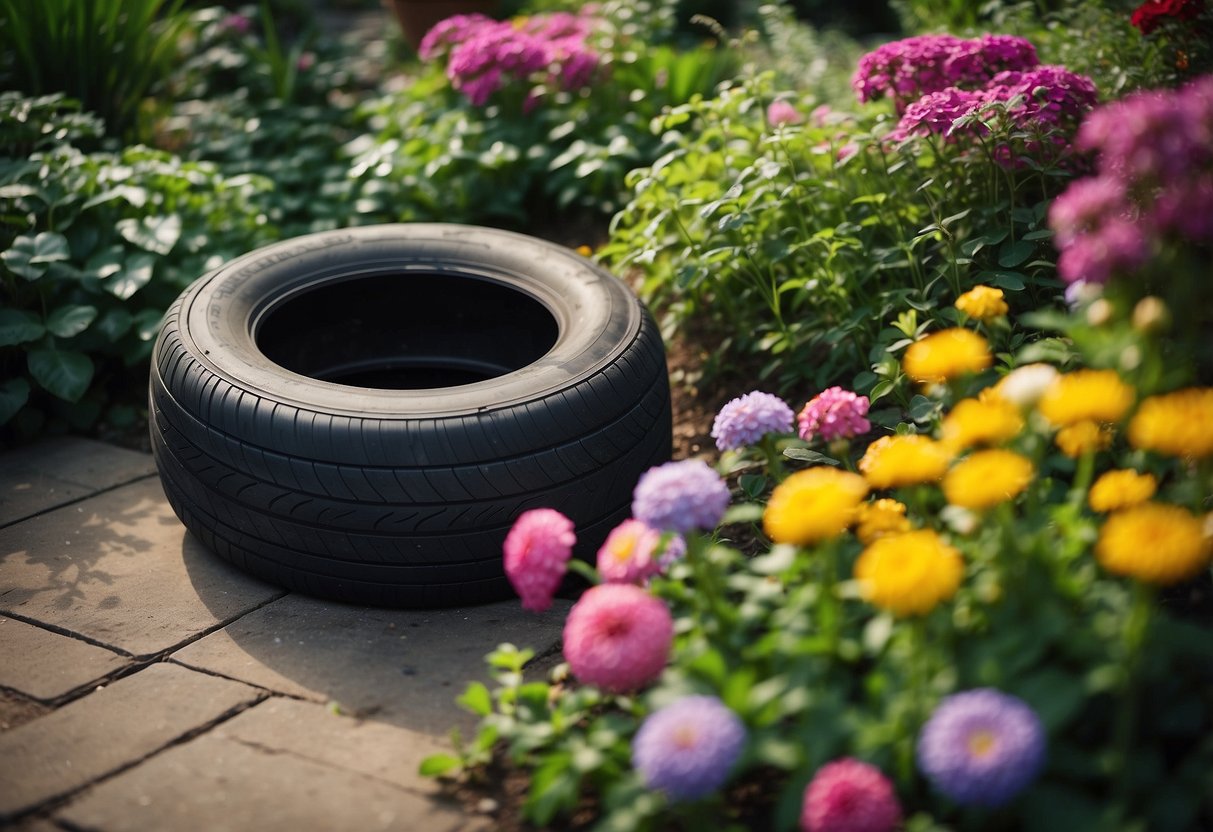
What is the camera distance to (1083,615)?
1.57m

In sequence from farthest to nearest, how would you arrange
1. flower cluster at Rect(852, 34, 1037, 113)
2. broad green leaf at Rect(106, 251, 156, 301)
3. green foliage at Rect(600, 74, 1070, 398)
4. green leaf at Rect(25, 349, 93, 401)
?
broad green leaf at Rect(106, 251, 156, 301) < green leaf at Rect(25, 349, 93, 401) < flower cluster at Rect(852, 34, 1037, 113) < green foliage at Rect(600, 74, 1070, 398)

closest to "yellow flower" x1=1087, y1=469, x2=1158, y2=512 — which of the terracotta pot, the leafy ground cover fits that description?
the leafy ground cover

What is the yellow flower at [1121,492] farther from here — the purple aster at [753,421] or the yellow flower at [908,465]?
the purple aster at [753,421]

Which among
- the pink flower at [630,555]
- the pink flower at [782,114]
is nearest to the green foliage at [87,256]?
the pink flower at [782,114]

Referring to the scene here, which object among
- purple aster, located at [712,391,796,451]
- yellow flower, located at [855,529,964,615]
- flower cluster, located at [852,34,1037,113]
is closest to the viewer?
yellow flower, located at [855,529,964,615]

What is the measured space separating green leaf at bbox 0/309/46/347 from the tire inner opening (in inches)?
28.8

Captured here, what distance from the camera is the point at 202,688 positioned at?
2.00 meters

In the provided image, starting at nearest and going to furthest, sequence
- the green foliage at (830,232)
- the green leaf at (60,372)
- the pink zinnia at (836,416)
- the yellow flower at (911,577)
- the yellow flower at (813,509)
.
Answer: the yellow flower at (911,577), the yellow flower at (813,509), the pink zinnia at (836,416), the green foliage at (830,232), the green leaf at (60,372)

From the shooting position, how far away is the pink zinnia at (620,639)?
1.58 meters

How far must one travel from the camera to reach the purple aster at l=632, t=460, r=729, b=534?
1605 millimetres

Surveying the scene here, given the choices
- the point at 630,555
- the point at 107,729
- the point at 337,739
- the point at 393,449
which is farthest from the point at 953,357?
the point at 107,729

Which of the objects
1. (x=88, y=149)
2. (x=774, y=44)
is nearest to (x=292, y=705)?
(x=88, y=149)

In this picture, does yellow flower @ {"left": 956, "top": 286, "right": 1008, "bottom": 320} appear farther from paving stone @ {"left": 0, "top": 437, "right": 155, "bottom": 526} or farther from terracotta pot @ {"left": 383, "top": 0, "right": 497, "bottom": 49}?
terracotta pot @ {"left": 383, "top": 0, "right": 497, "bottom": 49}

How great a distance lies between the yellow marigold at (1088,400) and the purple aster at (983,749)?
1.29 feet
